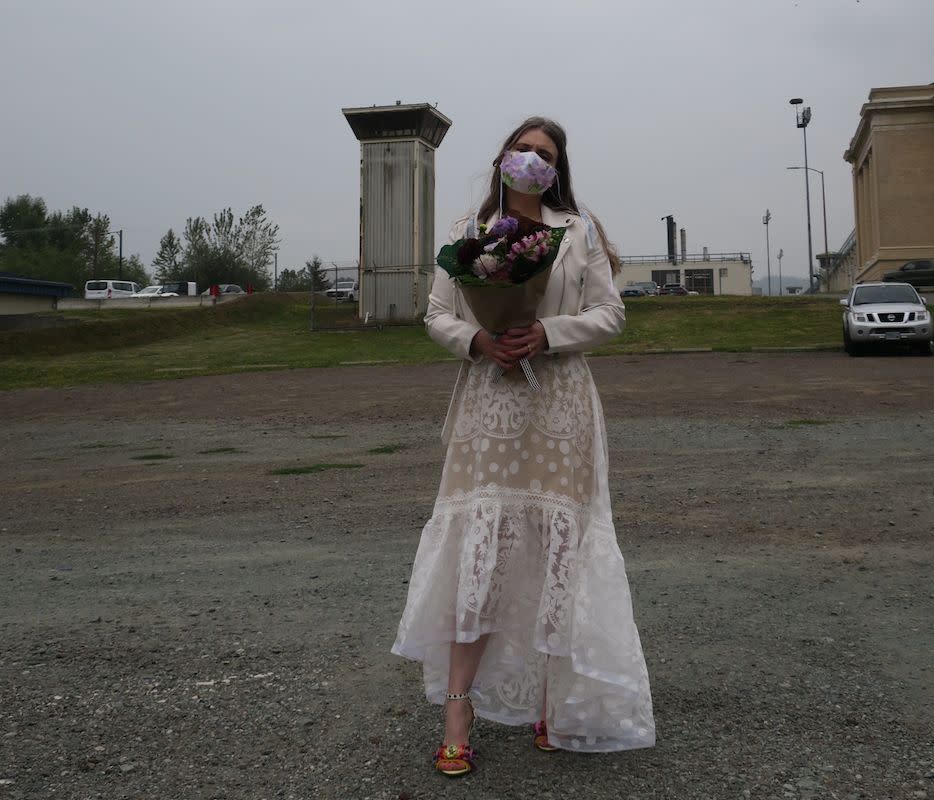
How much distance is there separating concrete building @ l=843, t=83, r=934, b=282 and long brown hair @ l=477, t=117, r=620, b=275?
5152 cm

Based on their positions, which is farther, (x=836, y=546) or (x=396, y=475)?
(x=396, y=475)

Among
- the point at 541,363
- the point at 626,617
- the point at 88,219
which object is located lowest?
the point at 626,617

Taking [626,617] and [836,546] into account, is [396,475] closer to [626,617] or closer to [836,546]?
[836,546]

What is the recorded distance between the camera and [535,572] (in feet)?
10.2

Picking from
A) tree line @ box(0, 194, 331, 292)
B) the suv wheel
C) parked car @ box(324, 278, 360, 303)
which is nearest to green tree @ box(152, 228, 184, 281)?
tree line @ box(0, 194, 331, 292)

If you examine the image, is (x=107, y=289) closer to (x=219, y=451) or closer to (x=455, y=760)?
(x=219, y=451)

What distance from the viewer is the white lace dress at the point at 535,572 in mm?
3023

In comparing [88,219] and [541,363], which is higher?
[88,219]

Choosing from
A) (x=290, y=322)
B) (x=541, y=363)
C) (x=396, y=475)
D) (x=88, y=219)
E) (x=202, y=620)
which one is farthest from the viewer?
(x=88, y=219)

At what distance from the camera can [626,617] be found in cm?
304

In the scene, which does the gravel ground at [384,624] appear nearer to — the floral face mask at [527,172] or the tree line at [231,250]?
the floral face mask at [527,172]

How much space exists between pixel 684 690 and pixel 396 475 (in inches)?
214

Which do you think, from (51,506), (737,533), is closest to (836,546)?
(737,533)

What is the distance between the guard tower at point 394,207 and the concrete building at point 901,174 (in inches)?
1181
